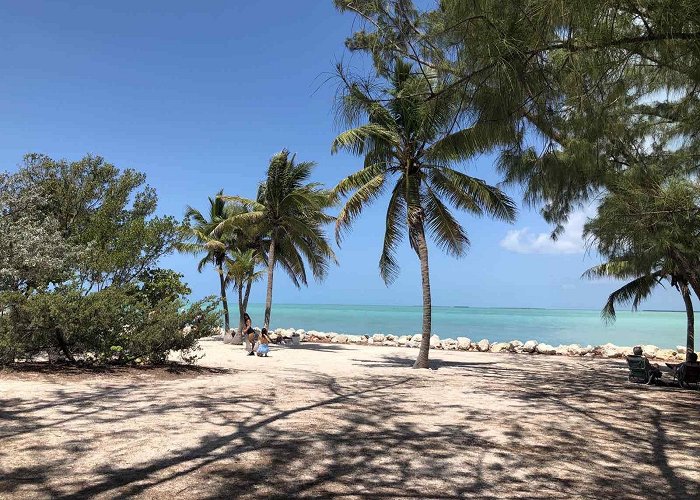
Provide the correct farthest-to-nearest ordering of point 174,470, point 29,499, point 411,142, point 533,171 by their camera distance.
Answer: point 411,142, point 533,171, point 174,470, point 29,499

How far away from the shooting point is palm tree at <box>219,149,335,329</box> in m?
21.0

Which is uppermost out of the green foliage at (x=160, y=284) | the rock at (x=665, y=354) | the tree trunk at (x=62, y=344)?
the green foliage at (x=160, y=284)

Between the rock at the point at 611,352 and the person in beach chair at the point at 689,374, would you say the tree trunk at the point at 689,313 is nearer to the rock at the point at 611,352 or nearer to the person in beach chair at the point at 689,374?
the rock at the point at 611,352

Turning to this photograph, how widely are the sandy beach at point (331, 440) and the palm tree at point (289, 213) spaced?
12.2m

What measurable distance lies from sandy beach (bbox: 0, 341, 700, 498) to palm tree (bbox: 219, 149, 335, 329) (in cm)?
1220

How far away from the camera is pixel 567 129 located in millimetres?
6875

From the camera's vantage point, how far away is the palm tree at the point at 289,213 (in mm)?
20984

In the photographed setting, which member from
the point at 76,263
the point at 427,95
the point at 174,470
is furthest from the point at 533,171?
the point at 76,263

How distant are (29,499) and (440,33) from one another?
505cm

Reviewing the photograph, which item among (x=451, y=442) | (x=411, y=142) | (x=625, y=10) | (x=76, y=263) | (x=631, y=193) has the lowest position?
(x=451, y=442)

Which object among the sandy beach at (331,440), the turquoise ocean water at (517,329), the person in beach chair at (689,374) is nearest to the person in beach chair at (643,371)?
the person in beach chair at (689,374)

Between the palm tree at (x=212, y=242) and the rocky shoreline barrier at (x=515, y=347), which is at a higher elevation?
the palm tree at (x=212, y=242)

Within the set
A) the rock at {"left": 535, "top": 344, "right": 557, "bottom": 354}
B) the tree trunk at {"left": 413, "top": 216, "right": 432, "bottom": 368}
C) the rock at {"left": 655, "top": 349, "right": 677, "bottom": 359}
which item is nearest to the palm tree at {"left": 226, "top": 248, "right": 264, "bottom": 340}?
the tree trunk at {"left": 413, "top": 216, "right": 432, "bottom": 368}

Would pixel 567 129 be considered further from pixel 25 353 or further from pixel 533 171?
pixel 25 353
